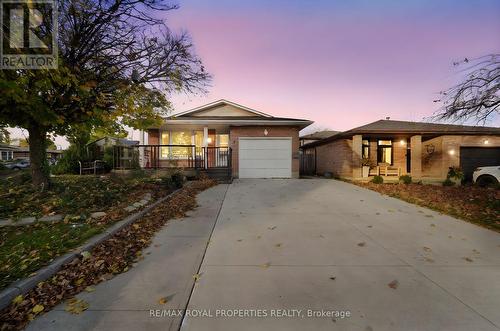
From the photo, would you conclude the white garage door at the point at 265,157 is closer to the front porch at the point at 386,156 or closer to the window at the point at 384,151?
the front porch at the point at 386,156

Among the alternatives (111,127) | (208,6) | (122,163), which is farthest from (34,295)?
(122,163)

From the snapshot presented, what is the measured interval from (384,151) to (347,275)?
15.4m

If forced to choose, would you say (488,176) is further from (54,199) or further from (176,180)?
(54,199)

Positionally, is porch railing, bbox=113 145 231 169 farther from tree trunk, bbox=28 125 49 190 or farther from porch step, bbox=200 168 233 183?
tree trunk, bbox=28 125 49 190

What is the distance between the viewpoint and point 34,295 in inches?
94.8

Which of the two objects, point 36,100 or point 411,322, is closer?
point 411,322

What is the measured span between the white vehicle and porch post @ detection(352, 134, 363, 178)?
511cm

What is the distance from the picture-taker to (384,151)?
1590cm

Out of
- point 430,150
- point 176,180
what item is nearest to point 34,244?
point 176,180

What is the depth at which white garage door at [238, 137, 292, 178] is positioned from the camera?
1343 centimetres

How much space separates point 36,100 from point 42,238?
3250 millimetres

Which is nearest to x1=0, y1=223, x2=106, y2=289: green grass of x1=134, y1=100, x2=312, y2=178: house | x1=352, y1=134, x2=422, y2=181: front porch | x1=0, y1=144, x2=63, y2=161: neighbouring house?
x1=134, y1=100, x2=312, y2=178: house

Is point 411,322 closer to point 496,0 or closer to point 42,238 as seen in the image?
point 42,238

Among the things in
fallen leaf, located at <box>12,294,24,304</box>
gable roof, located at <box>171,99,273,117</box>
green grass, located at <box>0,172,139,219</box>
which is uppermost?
gable roof, located at <box>171,99,273,117</box>
